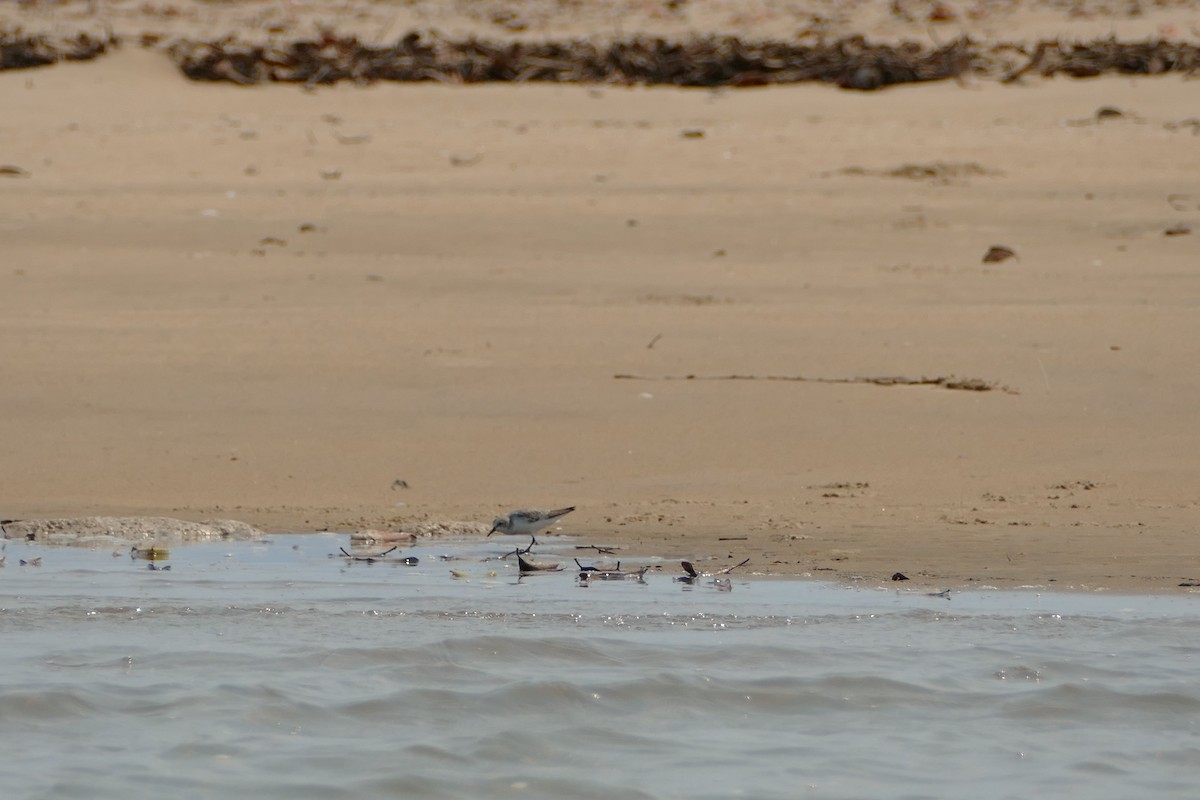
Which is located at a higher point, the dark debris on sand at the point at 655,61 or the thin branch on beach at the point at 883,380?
the dark debris on sand at the point at 655,61

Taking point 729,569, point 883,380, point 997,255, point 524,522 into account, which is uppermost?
point 997,255

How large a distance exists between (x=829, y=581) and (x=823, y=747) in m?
0.63

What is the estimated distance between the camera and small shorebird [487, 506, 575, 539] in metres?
4.27

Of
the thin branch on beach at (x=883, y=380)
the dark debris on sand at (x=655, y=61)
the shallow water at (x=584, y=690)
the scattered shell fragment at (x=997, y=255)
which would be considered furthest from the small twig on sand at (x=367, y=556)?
the dark debris on sand at (x=655, y=61)

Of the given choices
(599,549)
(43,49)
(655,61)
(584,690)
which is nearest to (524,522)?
(599,549)

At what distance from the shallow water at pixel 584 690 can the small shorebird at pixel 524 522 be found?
0.14 m

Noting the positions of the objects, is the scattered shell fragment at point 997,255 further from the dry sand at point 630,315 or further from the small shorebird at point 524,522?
the small shorebird at point 524,522

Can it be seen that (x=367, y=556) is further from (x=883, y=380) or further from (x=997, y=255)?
(x=997, y=255)

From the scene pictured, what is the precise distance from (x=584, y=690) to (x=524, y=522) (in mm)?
636

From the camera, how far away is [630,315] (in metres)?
6.85

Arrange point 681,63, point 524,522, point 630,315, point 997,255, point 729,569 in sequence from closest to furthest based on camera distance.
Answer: point 729,569 < point 524,522 < point 630,315 < point 997,255 < point 681,63

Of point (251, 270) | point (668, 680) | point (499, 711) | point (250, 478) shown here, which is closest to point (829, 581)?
point (668, 680)

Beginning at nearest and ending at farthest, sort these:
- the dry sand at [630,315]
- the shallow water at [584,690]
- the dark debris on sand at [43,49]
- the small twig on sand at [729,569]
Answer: the shallow water at [584,690], the small twig on sand at [729,569], the dry sand at [630,315], the dark debris on sand at [43,49]

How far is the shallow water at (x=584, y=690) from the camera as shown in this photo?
340 centimetres
